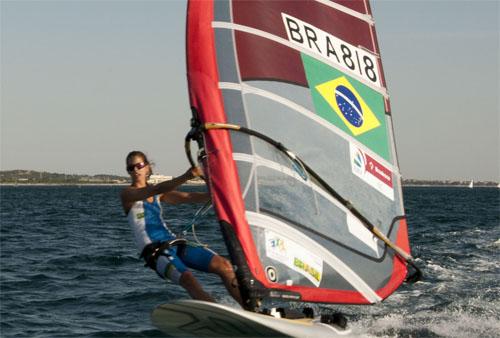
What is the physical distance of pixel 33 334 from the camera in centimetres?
944

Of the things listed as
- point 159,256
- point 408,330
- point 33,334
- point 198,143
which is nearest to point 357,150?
point 198,143

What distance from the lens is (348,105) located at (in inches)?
251

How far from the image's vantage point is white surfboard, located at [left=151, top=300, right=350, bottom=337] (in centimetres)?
537

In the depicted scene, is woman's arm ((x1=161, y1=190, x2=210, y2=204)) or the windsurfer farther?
woman's arm ((x1=161, y1=190, x2=210, y2=204))

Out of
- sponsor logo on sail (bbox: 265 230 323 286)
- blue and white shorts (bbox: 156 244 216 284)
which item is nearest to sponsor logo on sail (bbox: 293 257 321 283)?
sponsor logo on sail (bbox: 265 230 323 286)

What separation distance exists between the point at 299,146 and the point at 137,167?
119 cm

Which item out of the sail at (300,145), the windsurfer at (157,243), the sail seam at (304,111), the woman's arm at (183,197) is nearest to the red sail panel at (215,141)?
the sail at (300,145)

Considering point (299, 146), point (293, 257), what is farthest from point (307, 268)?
point (299, 146)

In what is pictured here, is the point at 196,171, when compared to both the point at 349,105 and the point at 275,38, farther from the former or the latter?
the point at 349,105

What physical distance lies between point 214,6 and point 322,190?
1558 mm

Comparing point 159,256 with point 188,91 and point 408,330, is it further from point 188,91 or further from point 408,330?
point 408,330

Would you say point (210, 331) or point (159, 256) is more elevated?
point (159, 256)

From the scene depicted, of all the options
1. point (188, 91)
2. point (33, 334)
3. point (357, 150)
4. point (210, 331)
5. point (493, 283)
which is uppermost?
point (188, 91)

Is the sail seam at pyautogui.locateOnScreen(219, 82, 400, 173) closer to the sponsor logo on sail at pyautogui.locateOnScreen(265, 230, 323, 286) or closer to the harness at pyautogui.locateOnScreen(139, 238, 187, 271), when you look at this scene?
the sponsor logo on sail at pyautogui.locateOnScreen(265, 230, 323, 286)
